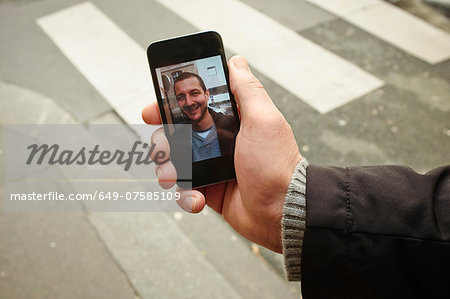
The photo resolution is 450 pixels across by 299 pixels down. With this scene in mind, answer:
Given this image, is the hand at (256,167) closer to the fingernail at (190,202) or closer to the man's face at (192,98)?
the fingernail at (190,202)

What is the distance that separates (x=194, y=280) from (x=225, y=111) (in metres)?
1.30

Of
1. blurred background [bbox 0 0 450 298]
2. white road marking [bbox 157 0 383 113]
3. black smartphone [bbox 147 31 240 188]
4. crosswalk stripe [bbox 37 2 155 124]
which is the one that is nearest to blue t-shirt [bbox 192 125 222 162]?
black smartphone [bbox 147 31 240 188]

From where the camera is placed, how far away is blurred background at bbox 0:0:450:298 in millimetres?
2770

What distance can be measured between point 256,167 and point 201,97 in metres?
0.41

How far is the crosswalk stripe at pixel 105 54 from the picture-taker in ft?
13.4

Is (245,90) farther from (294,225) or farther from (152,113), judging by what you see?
(294,225)

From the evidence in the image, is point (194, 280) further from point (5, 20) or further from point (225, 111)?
point (5, 20)

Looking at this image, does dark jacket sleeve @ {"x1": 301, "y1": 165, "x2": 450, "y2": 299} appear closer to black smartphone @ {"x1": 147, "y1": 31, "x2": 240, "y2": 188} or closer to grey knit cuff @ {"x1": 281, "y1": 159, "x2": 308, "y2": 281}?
grey knit cuff @ {"x1": 281, "y1": 159, "x2": 308, "y2": 281}

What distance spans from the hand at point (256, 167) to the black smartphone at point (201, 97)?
0.06 m

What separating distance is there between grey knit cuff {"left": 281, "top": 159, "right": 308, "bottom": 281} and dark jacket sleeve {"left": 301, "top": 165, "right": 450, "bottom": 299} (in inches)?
4.5

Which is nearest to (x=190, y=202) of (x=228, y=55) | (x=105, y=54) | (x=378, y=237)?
(x=378, y=237)

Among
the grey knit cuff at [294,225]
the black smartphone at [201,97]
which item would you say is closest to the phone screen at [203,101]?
the black smartphone at [201,97]

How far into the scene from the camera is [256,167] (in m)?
1.77

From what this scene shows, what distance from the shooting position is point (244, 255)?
2.85 m
